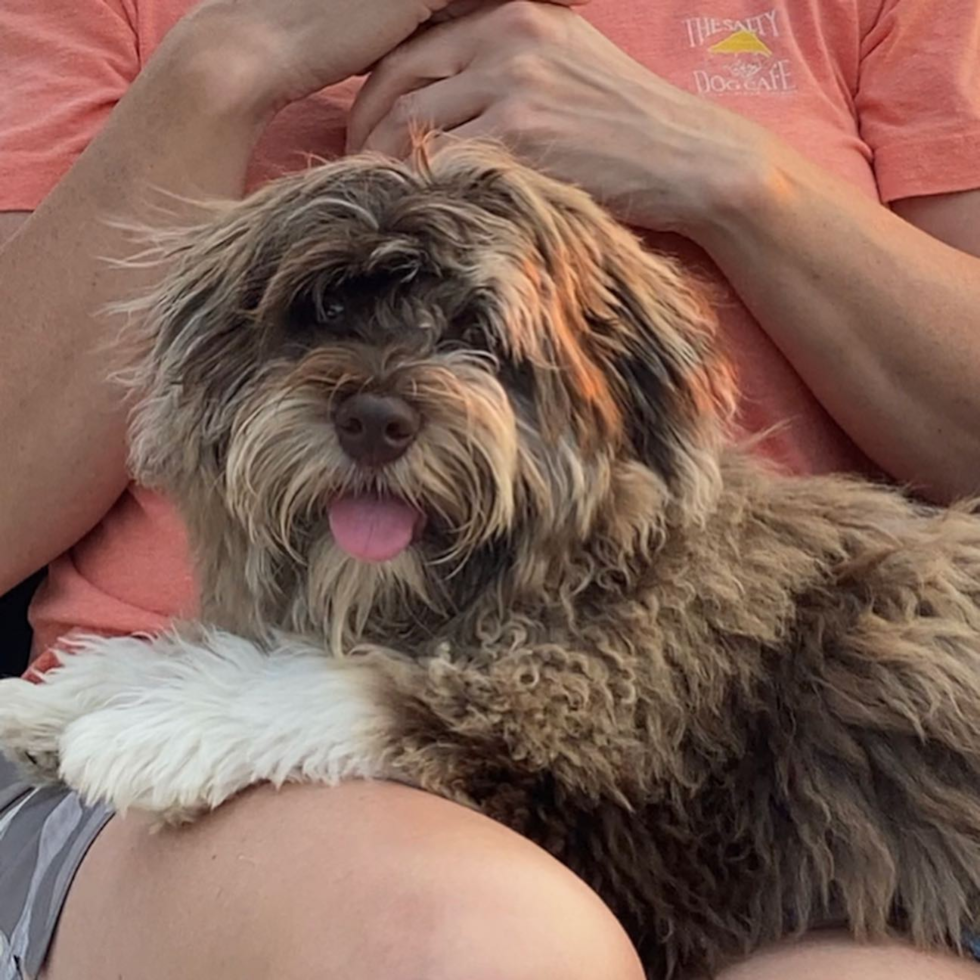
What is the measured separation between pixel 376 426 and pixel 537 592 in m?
0.21

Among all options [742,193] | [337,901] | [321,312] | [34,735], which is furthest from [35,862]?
[742,193]

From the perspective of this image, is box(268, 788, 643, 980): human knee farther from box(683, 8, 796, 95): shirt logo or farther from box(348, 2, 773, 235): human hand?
box(683, 8, 796, 95): shirt logo

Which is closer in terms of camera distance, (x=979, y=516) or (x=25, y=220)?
(x=979, y=516)

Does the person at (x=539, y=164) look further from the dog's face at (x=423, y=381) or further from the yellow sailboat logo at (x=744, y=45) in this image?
the dog's face at (x=423, y=381)

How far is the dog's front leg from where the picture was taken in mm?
1114

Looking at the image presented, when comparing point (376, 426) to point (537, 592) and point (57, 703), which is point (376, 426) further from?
point (57, 703)

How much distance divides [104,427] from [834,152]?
0.82m

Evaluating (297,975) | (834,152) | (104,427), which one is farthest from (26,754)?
(834,152)

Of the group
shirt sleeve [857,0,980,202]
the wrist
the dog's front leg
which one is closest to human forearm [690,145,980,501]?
the wrist

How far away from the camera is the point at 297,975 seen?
94cm

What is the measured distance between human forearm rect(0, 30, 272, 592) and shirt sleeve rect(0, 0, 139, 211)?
0.12 meters

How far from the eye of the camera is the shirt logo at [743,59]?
159 centimetres

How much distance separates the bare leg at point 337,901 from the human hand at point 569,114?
0.65 meters

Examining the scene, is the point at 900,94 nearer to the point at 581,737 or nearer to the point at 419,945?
the point at 581,737
